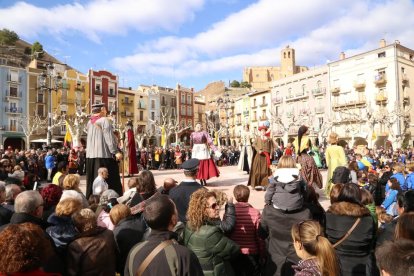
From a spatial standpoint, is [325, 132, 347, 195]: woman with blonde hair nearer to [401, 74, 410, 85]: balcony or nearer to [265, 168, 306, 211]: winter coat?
[265, 168, 306, 211]: winter coat

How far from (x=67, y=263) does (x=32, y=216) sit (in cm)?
71

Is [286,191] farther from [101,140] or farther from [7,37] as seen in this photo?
[7,37]

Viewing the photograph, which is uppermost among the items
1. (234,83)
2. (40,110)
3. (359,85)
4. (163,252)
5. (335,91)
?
(234,83)

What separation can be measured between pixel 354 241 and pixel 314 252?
1.09 meters

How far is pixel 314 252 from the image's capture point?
2.61m

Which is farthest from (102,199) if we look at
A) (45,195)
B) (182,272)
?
(182,272)

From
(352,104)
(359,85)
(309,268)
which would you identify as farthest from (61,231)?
(352,104)

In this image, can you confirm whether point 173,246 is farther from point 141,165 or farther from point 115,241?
point 141,165

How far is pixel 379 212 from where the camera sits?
15.6 ft

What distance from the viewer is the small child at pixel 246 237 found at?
3.85 meters

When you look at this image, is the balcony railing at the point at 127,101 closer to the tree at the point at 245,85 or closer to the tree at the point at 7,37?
the tree at the point at 7,37

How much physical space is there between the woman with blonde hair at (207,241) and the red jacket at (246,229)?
2.73 feet

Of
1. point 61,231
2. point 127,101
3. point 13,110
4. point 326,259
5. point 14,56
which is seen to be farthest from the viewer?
point 127,101

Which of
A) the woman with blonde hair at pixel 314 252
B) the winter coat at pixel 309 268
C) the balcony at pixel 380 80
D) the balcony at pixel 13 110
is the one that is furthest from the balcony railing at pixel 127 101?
the winter coat at pixel 309 268
